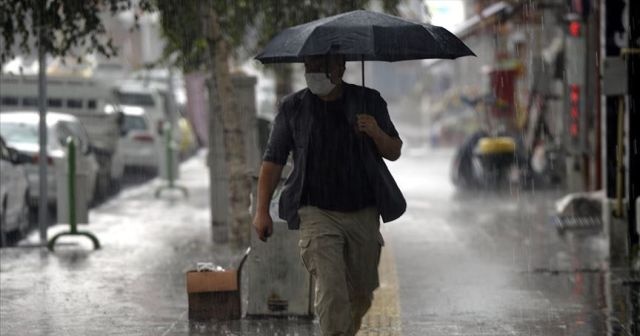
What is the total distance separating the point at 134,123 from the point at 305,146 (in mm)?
25260

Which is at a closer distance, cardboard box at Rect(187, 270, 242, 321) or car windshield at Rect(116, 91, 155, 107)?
cardboard box at Rect(187, 270, 242, 321)

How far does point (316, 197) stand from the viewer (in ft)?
27.0

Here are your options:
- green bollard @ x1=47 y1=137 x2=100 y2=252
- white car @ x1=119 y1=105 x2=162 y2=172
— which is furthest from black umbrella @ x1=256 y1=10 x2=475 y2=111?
white car @ x1=119 y1=105 x2=162 y2=172

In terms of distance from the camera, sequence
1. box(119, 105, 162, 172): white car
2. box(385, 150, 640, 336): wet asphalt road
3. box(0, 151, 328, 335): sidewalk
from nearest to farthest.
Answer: box(0, 151, 328, 335): sidewalk < box(385, 150, 640, 336): wet asphalt road < box(119, 105, 162, 172): white car

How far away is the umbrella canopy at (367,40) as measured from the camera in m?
8.25

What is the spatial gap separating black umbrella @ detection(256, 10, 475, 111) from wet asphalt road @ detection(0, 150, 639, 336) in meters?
2.39

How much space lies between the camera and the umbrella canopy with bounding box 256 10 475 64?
27.1ft

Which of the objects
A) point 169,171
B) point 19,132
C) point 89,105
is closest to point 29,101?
point 89,105

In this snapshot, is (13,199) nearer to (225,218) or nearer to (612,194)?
(225,218)

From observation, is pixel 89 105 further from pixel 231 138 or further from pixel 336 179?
pixel 336 179

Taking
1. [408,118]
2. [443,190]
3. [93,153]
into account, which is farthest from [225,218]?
[408,118]

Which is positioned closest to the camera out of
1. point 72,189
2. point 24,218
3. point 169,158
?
point 72,189

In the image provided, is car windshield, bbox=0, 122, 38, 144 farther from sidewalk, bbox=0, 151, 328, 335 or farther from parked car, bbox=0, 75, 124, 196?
parked car, bbox=0, 75, 124, 196

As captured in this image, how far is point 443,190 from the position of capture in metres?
27.9
